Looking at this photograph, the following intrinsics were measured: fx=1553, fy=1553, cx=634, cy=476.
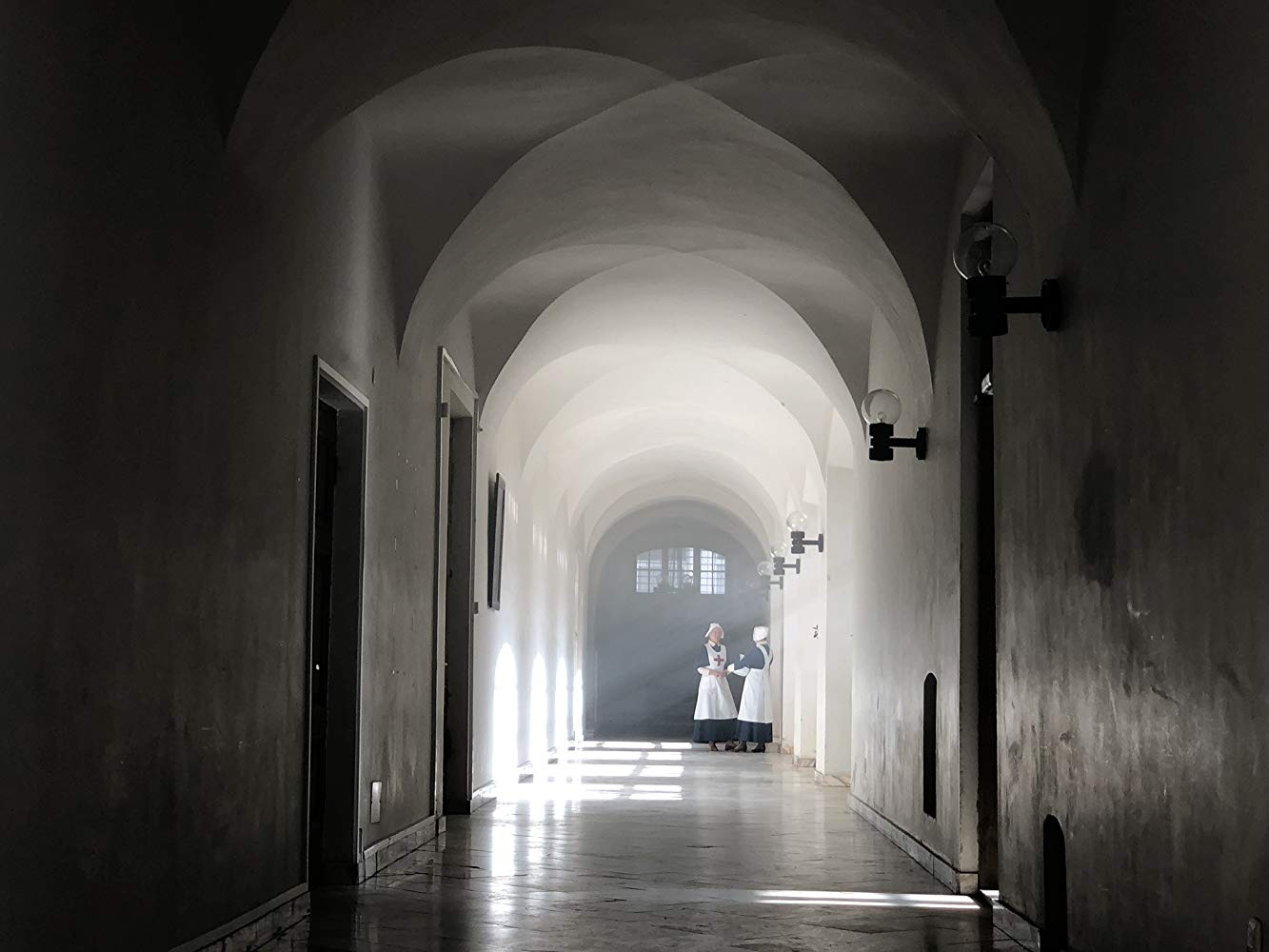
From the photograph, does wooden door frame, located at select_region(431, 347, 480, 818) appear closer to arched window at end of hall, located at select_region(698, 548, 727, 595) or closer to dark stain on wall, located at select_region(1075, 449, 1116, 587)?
dark stain on wall, located at select_region(1075, 449, 1116, 587)

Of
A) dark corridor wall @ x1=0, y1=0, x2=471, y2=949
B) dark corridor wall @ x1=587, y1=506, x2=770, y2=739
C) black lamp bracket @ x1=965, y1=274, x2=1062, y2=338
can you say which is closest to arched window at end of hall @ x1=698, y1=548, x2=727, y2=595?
dark corridor wall @ x1=587, y1=506, x2=770, y2=739

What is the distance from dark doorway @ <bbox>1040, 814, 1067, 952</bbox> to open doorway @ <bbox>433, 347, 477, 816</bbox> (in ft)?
18.9

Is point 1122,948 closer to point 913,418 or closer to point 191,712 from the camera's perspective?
point 191,712

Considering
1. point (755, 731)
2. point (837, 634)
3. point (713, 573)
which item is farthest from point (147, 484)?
point (713, 573)

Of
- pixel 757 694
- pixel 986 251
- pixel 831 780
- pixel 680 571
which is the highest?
pixel 986 251

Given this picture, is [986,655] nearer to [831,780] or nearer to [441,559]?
[441,559]

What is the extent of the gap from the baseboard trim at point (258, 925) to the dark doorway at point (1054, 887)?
2.75 m

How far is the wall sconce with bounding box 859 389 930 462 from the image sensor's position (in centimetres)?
859

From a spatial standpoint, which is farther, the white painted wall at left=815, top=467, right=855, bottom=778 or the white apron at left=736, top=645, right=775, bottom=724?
the white apron at left=736, top=645, right=775, bottom=724

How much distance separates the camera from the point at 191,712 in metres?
4.83

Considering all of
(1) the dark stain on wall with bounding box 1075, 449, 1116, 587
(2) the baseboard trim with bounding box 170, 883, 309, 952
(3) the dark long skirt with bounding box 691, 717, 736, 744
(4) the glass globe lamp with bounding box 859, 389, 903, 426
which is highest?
(4) the glass globe lamp with bounding box 859, 389, 903, 426

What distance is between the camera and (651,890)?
6945mm

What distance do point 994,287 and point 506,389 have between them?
7.02 metres

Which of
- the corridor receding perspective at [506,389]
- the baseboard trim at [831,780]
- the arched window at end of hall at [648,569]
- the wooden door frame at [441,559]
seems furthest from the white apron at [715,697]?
the wooden door frame at [441,559]
